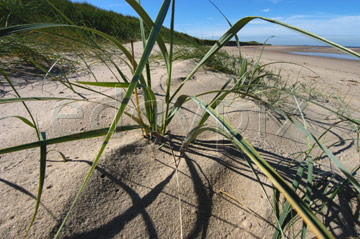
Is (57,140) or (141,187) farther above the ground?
(57,140)

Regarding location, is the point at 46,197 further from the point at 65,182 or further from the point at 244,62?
the point at 244,62

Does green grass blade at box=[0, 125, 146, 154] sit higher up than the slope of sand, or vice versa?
green grass blade at box=[0, 125, 146, 154]

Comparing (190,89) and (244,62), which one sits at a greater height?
(244,62)

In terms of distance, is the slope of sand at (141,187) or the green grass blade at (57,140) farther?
the slope of sand at (141,187)

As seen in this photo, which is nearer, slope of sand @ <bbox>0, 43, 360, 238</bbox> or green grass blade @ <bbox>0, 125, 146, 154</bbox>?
green grass blade @ <bbox>0, 125, 146, 154</bbox>

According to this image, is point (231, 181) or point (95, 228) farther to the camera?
point (231, 181)

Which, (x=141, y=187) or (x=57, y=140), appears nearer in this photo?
(x=57, y=140)

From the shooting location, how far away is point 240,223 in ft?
1.81

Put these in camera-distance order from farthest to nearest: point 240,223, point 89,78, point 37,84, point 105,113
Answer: point 89,78 < point 37,84 < point 105,113 < point 240,223

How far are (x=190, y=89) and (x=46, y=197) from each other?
1.04 m

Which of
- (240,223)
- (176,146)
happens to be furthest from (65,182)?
(240,223)

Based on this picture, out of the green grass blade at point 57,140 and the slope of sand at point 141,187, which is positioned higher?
the green grass blade at point 57,140

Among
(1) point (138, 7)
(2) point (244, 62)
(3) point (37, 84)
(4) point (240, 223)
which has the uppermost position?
(1) point (138, 7)

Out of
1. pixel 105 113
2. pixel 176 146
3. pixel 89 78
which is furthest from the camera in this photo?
pixel 89 78
